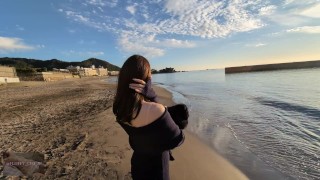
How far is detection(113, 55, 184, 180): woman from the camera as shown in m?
1.70

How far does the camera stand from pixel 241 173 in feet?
17.4

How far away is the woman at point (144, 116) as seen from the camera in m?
1.70

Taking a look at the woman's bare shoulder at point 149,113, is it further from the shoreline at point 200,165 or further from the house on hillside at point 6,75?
the house on hillside at point 6,75

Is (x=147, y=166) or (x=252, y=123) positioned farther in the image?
(x=252, y=123)

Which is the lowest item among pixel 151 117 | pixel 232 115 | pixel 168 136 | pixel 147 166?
pixel 232 115

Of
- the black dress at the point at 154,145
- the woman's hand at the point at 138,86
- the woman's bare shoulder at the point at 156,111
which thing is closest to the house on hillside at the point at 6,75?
the black dress at the point at 154,145

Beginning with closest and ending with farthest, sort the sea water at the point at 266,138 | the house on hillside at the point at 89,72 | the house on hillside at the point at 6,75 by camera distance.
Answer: the sea water at the point at 266,138, the house on hillside at the point at 6,75, the house on hillside at the point at 89,72

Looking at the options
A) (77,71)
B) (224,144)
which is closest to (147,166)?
(224,144)

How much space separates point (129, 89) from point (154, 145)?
40 cm

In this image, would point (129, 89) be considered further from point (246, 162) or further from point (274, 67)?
point (274, 67)

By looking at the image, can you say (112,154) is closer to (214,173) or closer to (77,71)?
(214,173)

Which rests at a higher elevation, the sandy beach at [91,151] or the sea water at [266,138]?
the sandy beach at [91,151]

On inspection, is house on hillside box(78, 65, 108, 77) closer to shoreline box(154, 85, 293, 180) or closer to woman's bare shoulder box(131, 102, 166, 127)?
shoreline box(154, 85, 293, 180)

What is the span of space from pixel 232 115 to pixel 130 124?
35.9 ft
